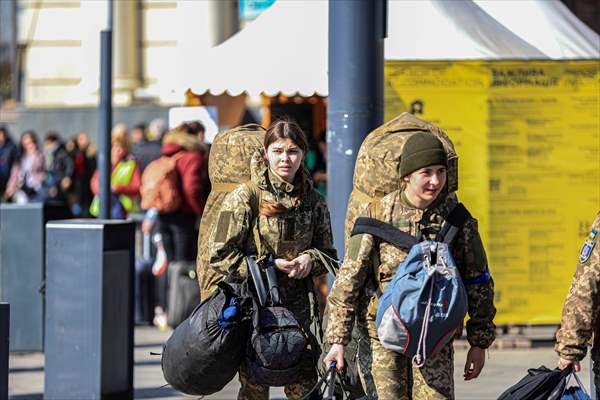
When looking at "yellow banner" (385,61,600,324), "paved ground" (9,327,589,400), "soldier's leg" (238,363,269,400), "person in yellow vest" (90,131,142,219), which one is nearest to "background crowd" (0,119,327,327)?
"person in yellow vest" (90,131,142,219)

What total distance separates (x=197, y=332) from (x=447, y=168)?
1452 millimetres

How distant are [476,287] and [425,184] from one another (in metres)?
0.48

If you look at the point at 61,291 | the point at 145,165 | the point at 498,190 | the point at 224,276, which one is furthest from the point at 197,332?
the point at 145,165

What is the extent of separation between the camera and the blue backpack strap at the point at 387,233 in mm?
5798

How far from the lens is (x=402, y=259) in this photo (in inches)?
230

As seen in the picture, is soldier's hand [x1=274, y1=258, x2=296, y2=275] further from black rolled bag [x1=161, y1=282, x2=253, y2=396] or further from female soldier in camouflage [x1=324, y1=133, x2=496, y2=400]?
female soldier in camouflage [x1=324, y1=133, x2=496, y2=400]

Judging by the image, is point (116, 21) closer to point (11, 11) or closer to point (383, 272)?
point (11, 11)

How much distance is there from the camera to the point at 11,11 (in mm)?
26797

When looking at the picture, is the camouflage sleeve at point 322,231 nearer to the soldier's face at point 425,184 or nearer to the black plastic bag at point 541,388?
the soldier's face at point 425,184

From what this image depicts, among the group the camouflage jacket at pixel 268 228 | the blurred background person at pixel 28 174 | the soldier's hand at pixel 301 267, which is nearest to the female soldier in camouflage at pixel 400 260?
the soldier's hand at pixel 301 267

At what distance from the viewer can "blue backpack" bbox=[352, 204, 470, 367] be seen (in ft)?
18.0

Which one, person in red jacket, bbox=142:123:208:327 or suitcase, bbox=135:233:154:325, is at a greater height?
person in red jacket, bbox=142:123:208:327

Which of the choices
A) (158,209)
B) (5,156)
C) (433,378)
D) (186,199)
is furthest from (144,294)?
(5,156)

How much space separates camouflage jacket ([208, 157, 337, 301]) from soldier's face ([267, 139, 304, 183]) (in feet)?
0.14
